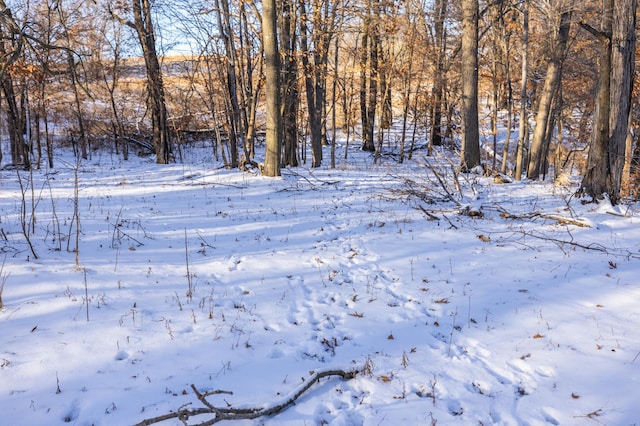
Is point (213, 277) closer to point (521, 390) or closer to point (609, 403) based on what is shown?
point (521, 390)

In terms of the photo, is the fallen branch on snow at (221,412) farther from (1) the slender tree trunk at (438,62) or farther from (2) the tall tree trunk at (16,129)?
(1) the slender tree trunk at (438,62)

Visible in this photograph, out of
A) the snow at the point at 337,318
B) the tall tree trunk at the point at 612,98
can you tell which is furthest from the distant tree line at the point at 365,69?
the snow at the point at 337,318

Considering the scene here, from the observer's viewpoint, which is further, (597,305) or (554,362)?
(597,305)

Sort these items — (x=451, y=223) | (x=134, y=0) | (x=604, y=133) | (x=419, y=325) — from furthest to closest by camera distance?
1. (x=134, y=0)
2. (x=604, y=133)
3. (x=451, y=223)
4. (x=419, y=325)

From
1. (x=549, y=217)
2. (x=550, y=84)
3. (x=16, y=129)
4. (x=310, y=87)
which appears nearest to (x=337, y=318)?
(x=549, y=217)

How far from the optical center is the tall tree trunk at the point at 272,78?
38.3 feet

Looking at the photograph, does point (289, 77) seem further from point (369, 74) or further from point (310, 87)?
point (369, 74)

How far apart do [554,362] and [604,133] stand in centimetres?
656

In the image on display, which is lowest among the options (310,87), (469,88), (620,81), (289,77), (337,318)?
(337,318)

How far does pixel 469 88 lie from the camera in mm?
12500

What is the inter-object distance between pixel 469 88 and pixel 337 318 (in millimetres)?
10880

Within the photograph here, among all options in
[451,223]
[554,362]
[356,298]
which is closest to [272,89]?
[451,223]

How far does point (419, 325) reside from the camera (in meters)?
3.99

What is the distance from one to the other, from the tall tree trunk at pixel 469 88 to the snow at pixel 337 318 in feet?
16.8
